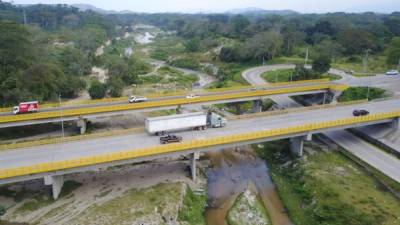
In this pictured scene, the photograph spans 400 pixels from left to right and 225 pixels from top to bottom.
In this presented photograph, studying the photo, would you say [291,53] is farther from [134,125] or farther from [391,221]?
[391,221]

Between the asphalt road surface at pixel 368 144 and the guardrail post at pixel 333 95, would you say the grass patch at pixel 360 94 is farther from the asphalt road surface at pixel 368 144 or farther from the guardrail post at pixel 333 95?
the asphalt road surface at pixel 368 144

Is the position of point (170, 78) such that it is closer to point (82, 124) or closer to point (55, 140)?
point (82, 124)

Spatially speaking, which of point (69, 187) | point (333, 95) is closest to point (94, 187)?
point (69, 187)

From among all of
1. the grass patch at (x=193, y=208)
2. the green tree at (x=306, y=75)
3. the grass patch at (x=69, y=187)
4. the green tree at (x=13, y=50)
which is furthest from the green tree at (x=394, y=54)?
the green tree at (x=13, y=50)

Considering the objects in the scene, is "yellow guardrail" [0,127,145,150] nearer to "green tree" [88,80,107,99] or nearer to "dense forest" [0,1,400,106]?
"dense forest" [0,1,400,106]

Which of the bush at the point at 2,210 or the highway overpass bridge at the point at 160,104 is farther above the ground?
the highway overpass bridge at the point at 160,104

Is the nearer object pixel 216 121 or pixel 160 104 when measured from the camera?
pixel 216 121

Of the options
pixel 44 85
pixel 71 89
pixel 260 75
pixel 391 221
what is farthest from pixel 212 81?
pixel 391 221
